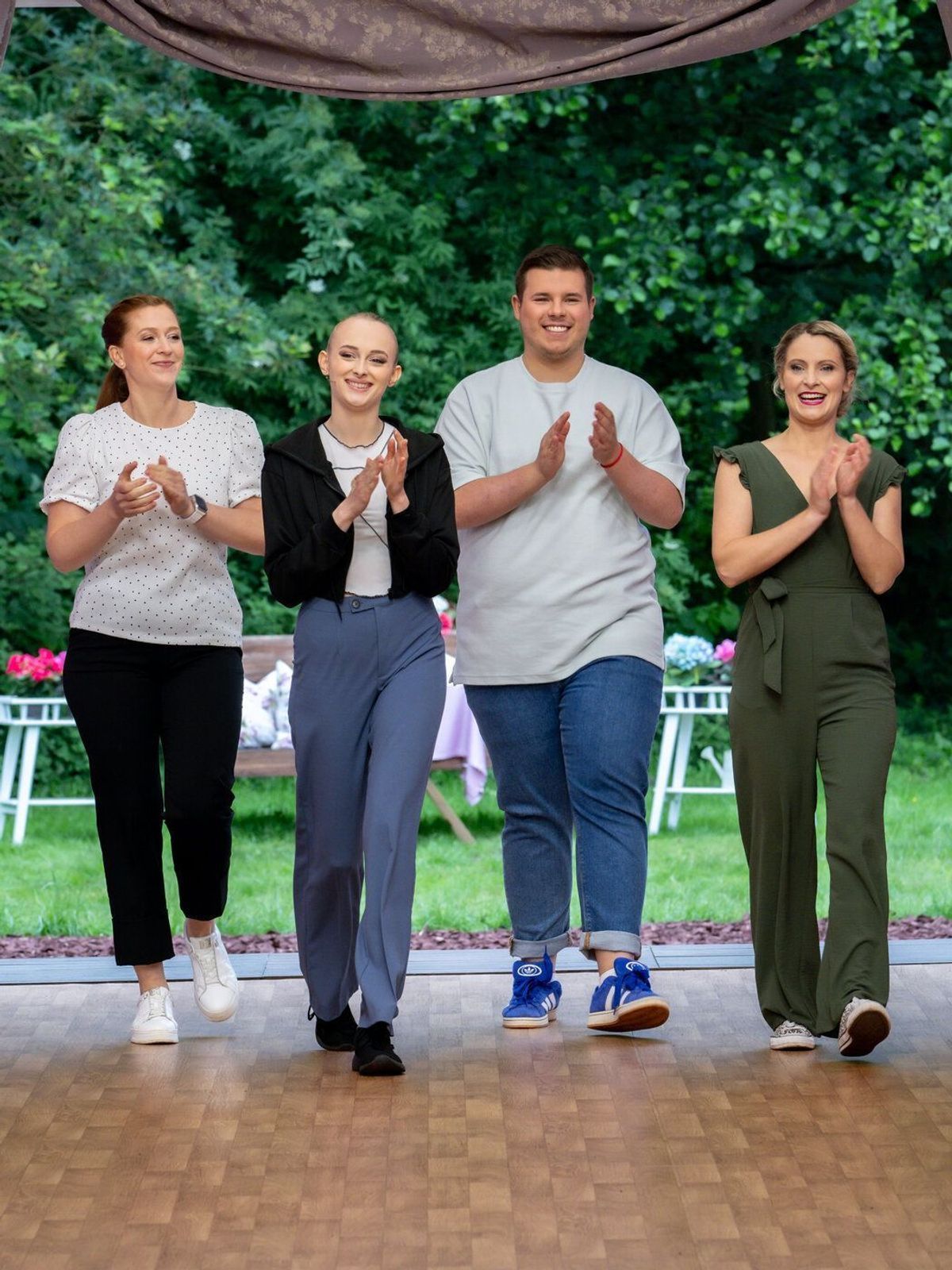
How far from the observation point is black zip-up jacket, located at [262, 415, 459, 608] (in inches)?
146

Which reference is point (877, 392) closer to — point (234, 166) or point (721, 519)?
point (234, 166)

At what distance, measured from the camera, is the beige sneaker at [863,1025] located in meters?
3.64

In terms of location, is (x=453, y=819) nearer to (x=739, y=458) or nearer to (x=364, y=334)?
(x=739, y=458)

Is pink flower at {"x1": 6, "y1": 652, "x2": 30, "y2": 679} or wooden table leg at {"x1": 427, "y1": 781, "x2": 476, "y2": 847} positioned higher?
pink flower at {"x1": 6, "y1": 652, "x2": 30, "y2": 679}

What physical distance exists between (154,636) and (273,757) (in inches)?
158

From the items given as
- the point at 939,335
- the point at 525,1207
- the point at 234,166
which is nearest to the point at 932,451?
the point at 939,335

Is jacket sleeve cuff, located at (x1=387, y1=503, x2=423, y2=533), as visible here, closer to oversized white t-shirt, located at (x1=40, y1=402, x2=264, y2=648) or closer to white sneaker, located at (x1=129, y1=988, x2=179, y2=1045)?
oversized white t-shirt, located at (x1=40, y1=402, x2=264, y2=648)

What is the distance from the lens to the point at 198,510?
3.87 metres

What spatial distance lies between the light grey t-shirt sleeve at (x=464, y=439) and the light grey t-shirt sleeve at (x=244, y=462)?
393 mm

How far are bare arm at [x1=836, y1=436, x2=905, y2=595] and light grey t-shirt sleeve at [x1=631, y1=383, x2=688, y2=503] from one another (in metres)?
0.39

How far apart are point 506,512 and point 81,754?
603cm

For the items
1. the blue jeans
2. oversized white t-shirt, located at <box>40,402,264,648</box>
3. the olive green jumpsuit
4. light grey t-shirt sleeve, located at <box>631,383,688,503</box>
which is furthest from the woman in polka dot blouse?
the olive green jumpsuit

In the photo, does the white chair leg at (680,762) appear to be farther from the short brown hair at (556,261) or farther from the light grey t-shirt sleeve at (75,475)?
the light grey t-shirt sleeve at (75,475)

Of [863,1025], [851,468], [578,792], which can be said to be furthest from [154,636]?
[863,1025]
